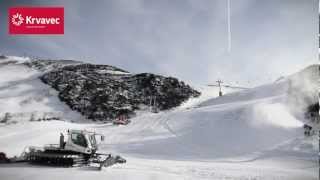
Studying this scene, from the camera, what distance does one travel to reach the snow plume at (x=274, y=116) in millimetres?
44094

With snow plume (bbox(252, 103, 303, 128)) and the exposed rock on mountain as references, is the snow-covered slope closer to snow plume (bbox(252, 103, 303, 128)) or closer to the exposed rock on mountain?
the exposed rock on mountain

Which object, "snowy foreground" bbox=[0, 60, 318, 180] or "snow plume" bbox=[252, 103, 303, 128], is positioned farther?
"snow plume" bbox=[252, 103, 303, 128]

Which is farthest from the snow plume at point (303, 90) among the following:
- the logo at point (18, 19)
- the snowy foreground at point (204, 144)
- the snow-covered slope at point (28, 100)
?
the snow-covered slope at point (28, 100)

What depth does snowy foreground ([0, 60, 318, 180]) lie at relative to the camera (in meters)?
22.5

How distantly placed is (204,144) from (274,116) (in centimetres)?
1104

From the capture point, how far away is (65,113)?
302 feet

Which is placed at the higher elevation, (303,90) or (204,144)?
(303,90)

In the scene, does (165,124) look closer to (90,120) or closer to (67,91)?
(90,120)

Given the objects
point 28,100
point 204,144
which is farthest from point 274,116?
point 28,100

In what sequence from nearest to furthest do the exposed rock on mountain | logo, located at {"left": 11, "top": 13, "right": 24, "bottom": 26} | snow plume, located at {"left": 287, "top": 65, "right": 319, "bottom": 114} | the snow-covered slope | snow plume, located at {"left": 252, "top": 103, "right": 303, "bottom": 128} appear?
logo, located at {"left": 11, "top": 13, "right": 24, "bottom": 26} < snow plume, located at {"left": 252, "top": 103, "right": 303, "bottom": 128} < snow plume, located at {"left": 287, "top": 65, "right": 319, "bottom": 114} < the snow-covered slope < the exposed rock on mountain

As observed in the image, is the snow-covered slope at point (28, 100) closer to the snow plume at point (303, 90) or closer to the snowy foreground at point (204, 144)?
the snowy foreground at point (204, 144)

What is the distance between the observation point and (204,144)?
138ft

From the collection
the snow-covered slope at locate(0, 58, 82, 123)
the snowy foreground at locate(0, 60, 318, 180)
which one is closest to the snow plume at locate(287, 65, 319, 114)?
the snowy foreground at locate(0, 60, 318, 180)

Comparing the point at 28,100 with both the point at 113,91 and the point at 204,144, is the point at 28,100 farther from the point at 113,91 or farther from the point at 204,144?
the point at 204,144
